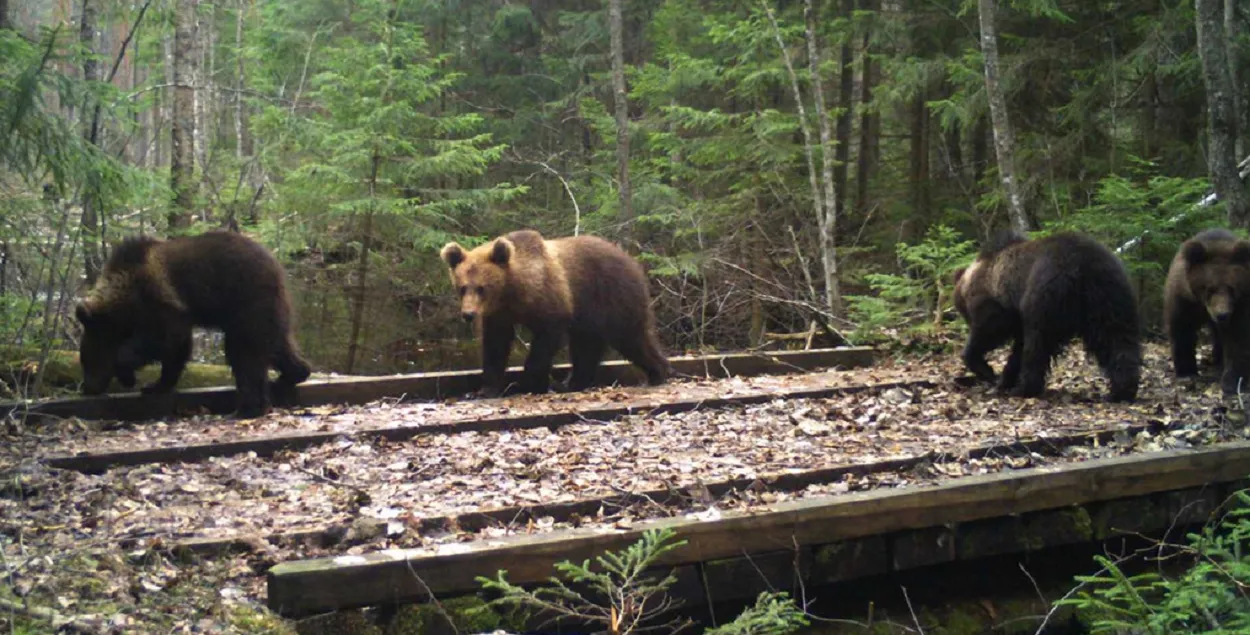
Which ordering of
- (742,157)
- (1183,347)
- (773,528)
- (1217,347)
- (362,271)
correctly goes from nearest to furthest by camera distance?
(773,528), (1183,347), (1217,347), (362,271), (742,157)

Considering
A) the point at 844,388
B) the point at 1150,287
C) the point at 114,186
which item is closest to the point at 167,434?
the point at 114,186

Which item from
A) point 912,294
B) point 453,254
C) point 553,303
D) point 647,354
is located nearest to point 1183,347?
point 912,294

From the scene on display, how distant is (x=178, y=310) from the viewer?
823 cm

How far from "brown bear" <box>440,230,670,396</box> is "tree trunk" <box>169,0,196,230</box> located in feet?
15.5

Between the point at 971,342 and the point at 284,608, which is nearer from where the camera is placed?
the point at 284,608

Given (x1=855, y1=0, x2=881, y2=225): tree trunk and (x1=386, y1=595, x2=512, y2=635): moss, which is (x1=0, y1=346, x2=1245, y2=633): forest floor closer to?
(x1=386, y1=595, x2=512, y2=635): moss

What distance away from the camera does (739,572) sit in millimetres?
5117

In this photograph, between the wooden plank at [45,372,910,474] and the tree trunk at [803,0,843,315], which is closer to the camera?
the wooden plank at [45,372,910,474]

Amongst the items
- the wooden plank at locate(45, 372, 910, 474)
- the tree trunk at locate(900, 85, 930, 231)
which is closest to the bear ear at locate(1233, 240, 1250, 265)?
the wooden plank at locate(45, 372, 910, 474)

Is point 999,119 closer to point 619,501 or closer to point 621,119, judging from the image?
point 621,119

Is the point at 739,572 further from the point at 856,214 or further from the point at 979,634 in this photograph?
the point at 856,214

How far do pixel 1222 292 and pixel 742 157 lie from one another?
9.05 metres

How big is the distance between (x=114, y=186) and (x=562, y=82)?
Answer: 1412cm

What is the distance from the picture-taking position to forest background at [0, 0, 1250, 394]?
12.1 metres
